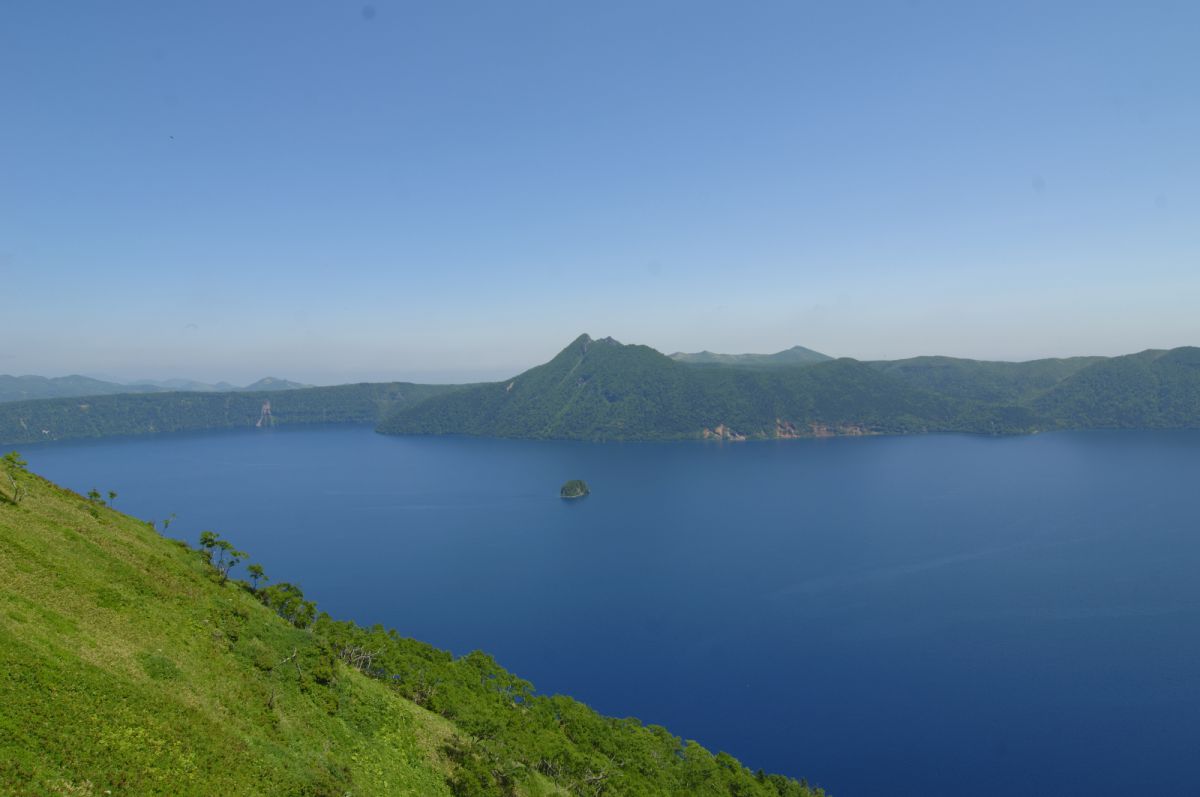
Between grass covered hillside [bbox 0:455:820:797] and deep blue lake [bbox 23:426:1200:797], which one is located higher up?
grass covered hillside [bbox 0:455:820:797]

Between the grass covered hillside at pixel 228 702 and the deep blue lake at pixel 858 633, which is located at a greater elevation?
the grass covered hillside at pixel 228 702

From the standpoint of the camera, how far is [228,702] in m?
38.0

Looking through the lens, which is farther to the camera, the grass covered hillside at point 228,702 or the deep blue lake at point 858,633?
the deep blue lake at point 858,633

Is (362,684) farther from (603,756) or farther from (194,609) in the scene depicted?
(603,756)

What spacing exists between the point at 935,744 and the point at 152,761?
10149 cm

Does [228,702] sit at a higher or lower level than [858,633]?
higher

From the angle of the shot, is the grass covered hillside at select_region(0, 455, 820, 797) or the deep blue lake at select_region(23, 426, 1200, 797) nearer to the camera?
the grass covered hillside at select_region(0, 455, 820, 797)

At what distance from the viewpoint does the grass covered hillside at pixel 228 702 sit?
92.7 feet

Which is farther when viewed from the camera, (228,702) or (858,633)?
(858,633)

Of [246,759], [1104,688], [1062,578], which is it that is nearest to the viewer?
[246,759]

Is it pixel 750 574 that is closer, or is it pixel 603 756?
pixel 603 756

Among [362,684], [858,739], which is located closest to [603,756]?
[362,684]

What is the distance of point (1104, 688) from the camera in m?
99.9

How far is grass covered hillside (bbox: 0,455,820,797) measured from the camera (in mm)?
28250
